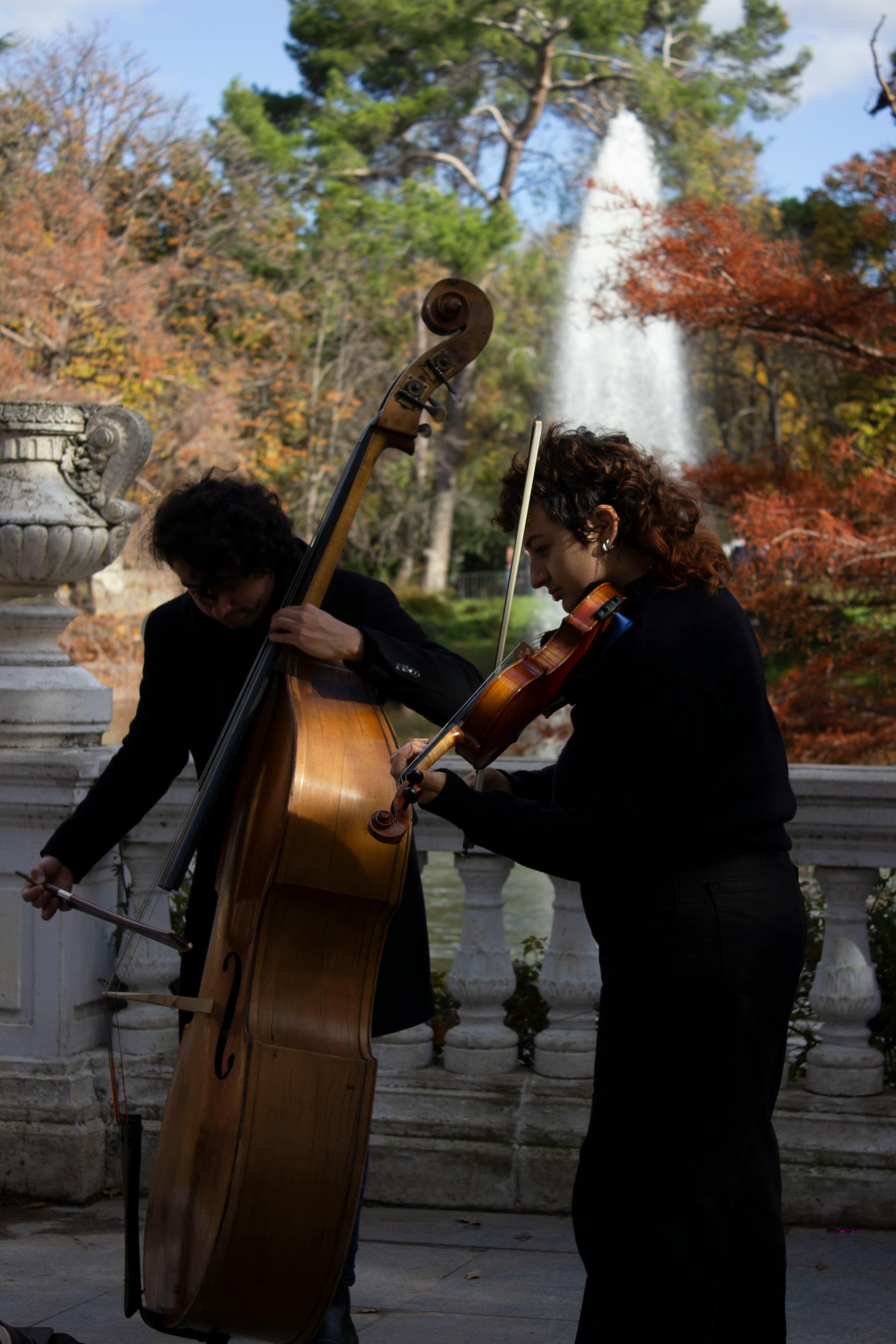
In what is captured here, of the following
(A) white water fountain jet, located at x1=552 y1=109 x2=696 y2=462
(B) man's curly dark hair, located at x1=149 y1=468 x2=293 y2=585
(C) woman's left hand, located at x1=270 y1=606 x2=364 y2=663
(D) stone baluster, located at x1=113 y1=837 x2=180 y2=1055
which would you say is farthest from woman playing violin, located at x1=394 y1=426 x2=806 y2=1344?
(A) white water fountain jet, located at x1=552 y1=109 x2=696 y2=462

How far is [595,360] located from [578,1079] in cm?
2297

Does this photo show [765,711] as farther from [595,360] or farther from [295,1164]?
[595,360]

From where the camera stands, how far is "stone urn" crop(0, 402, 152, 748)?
13.0 feet

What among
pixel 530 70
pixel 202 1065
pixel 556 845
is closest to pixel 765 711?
pixel 556 845

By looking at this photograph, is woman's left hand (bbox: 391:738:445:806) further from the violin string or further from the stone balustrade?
the stone balustrade

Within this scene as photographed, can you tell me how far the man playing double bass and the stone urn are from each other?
858 mm

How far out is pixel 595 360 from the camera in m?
25.5

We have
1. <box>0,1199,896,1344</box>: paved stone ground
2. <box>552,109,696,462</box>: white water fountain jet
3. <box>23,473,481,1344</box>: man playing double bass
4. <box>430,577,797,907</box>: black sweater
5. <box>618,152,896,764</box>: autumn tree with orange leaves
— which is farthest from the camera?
<box>552,109,696,462</box>: white water fountain jet

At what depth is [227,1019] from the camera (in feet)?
8.32

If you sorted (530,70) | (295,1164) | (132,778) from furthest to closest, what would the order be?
(530,70) → (132,778) → (295,1164)

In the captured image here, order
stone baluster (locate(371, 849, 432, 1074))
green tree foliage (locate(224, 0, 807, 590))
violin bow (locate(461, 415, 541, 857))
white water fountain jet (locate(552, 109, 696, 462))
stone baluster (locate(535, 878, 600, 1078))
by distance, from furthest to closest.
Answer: green tree foliage (locate(224, 0, 807, 590)), white water fountain jet (locate(552, 109, 696, 462)), stone baluster (locate(371, 849, 432, 1074)), stone baluster (locate(535, 878, 600, 1078)), violin bow (locate(461, 415, 541, 857))

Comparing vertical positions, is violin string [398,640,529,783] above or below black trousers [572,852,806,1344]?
above

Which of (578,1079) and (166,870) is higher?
(166,870)

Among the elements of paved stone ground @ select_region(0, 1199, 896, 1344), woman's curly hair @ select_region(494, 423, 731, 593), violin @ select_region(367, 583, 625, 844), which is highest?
woman's curly hair @ select_region(494, 423, 731, 593)
